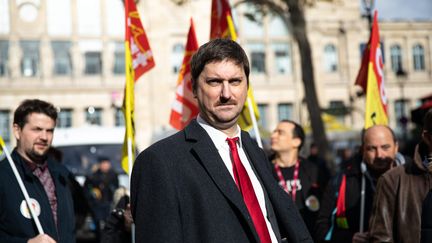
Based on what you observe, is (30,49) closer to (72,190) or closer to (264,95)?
(264,95)

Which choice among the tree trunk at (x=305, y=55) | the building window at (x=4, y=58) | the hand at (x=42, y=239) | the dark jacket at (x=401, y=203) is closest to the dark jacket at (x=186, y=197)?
the dark jacket at (x=401, y=203)

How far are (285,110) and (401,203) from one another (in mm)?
40205

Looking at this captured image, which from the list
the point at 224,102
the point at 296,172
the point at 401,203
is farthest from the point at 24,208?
the point at 296,172

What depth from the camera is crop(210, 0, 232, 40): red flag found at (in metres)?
7.43

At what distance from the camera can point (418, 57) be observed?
4566cm

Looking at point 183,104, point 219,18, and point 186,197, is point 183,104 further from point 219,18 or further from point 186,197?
point 186,197

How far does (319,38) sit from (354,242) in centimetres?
4025

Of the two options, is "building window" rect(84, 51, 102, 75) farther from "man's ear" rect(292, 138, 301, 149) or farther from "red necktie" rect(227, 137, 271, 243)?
→ "red necktie" rect(227, 137, 271, 243)

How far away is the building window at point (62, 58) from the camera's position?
134 ft

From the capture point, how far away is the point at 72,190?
5059 mm

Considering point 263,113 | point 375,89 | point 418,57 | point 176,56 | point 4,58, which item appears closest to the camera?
point 375,89

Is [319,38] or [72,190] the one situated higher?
[319,38]

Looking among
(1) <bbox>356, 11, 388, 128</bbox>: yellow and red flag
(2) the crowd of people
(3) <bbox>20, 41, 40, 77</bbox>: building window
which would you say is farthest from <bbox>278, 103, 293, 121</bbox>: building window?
(2) the crowd of people

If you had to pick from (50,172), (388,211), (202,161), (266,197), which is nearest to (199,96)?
(202,161)
